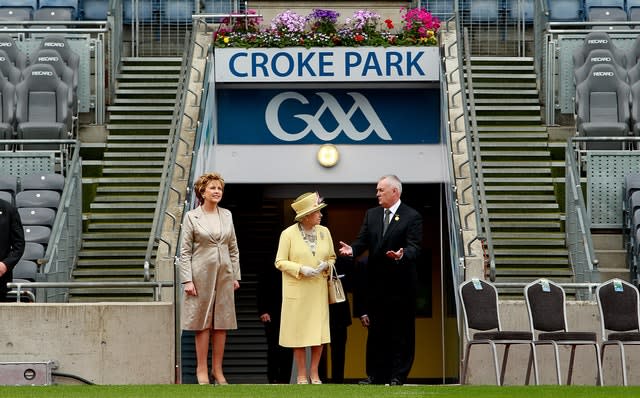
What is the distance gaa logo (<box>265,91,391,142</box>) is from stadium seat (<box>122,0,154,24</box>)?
264 cm

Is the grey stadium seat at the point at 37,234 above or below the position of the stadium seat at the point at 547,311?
above

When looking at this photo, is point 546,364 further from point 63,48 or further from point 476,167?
point 63,48

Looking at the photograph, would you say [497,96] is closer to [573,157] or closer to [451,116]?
[451,116]

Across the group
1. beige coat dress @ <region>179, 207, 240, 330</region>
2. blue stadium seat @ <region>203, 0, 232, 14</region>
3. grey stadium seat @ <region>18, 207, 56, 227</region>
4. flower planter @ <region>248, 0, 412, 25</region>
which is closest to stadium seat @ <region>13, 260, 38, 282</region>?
grey stadium seat @ <region>18, 207, 56, 227</region>

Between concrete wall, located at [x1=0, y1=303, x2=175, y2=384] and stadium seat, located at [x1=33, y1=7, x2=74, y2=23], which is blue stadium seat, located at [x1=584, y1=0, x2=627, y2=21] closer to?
stadium seat, located at [x1=33, y1=7, x2=74, y2=23]

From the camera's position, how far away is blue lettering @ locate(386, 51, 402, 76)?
2253cm

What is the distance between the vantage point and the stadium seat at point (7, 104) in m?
21.1

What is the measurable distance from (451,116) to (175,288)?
7.71m

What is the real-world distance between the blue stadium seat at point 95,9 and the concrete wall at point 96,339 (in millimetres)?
12128

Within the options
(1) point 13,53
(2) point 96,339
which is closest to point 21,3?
(1) point 13,53

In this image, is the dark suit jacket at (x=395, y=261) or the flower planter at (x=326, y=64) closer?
the dark suit jacket at (x=395, y=261)

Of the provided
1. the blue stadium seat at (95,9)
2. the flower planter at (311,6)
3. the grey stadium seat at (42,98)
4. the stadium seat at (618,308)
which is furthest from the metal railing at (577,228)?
the blue stadium seat at (95,9)

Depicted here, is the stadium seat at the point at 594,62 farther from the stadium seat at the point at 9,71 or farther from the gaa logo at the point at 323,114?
the stadium seat at the point at 9,71

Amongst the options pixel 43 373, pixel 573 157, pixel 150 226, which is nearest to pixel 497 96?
pixel 573 157
